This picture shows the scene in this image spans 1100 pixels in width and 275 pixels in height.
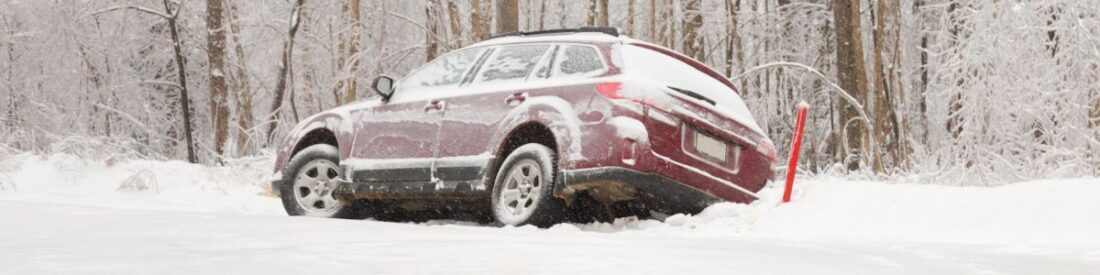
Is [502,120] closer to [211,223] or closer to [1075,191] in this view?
[211,223]

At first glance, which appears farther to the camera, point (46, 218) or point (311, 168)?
point (311, 168)

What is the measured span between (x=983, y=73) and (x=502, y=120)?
647 cm

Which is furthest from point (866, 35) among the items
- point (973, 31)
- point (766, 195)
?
point (766, 195)

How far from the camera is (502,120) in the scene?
8312mm

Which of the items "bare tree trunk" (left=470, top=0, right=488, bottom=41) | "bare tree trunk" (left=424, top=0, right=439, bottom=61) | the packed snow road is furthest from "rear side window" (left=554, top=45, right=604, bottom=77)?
"bare tree trunk" (left=424, top=0, right=439, bottom=61)

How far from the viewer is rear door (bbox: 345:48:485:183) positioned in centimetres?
884

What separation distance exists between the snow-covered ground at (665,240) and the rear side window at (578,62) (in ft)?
3.39

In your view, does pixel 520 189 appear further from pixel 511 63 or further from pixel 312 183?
pixel 312 183

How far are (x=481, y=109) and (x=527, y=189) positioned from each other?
2.45ft

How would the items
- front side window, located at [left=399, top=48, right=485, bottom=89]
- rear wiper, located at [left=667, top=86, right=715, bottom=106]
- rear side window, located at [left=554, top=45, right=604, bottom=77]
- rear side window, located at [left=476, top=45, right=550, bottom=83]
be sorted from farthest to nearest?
1. front side window, located at [left=399, top=48, right=485, bottom=89]
2. rear side window, located at [left=476, top=45, right=550, bottom=83]
3. rear side window, located at [left=554, top=45, right=604, bottom=77]
4. rear wiper, located at [left=667, top=86, right=715, bottom=106]

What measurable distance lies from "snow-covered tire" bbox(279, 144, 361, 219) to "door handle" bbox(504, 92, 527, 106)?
180 cm

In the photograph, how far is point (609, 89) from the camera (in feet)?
25.6

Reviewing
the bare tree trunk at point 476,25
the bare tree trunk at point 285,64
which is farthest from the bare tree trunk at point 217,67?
the bare tree trunk at point 476,25

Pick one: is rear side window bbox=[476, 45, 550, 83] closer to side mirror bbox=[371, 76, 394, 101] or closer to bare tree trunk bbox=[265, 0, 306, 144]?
side mirror bbox=[371, 76, 394, 101]
